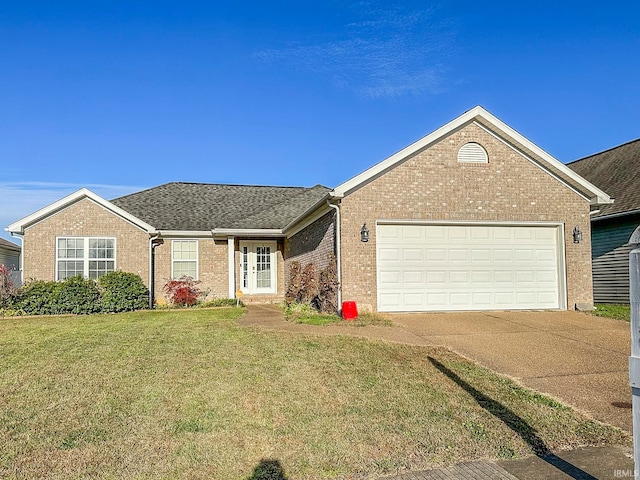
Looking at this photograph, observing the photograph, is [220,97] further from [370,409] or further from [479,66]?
[370,409]

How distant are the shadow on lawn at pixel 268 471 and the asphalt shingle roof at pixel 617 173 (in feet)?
47.4

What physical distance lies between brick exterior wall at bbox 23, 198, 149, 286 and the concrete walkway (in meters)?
5.93

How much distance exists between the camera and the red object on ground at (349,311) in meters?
11.4

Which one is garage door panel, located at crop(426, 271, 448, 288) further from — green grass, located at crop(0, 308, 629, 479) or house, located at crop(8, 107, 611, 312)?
green grass, located at crop(0, 308, 629, 479)

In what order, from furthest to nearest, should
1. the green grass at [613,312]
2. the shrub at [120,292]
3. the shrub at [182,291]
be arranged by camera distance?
the shrub at [182,291], the shrub at [120,292], the green grass at [613,312]

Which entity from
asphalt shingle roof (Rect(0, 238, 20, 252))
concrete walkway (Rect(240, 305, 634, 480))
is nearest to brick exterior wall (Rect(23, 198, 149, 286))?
concrete walkway (Rect(240, 305, 634, 480))

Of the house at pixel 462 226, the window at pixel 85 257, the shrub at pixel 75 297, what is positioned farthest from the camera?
the window at pixel 85 257

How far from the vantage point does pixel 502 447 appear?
13.3 ft

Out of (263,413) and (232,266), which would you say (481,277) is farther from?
(263,413)

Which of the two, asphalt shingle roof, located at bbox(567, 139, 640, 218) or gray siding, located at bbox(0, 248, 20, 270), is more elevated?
asphalt shingle roof, located at bbox(567, 139, 640, 218)

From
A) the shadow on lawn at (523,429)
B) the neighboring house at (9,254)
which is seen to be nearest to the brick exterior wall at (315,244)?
the shadow on lawn at (523,429)

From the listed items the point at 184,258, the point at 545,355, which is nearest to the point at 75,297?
the point at 184,258

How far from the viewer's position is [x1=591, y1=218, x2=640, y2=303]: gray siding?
14.8 metres

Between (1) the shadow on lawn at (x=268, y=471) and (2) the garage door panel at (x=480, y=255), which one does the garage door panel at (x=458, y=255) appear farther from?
(1) the shadow on lawn at (x=268, y=471)
